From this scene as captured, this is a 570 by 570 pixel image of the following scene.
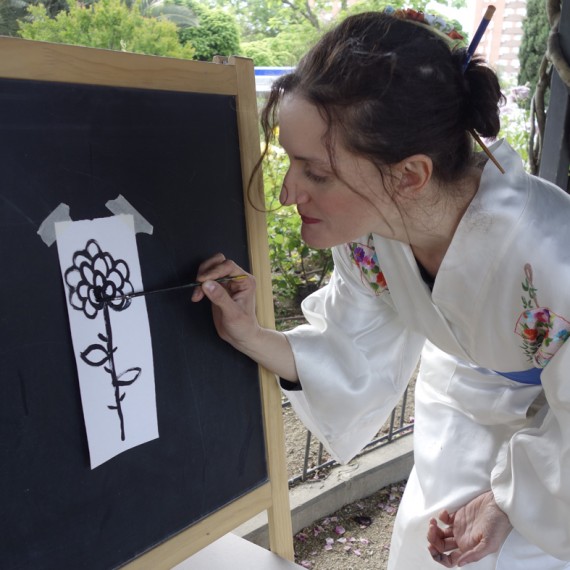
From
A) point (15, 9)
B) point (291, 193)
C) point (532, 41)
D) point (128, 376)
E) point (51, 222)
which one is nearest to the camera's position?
point (51, 222)

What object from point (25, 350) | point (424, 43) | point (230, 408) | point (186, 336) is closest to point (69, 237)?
point (25, 350)

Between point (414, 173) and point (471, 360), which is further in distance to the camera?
point (471, 360)

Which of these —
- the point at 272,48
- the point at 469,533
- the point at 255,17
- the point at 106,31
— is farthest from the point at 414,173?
the point at 255,17

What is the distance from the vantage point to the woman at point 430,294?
0.87 meters

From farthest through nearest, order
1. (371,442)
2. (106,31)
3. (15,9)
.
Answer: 1. (15,9)
2. (106,31)
3. (371,442)

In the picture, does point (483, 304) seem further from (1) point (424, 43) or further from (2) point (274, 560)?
(2) point (274, 560)

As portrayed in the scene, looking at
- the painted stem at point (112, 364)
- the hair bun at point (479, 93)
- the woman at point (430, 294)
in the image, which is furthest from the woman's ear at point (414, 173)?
the painted stem at point (112, 364)

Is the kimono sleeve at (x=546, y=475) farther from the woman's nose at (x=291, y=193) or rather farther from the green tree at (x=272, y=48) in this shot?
the green tree at (x=272, y=48)

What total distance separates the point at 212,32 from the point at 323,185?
11120 millimetres

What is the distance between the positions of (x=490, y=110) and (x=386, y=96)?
0.65 feet

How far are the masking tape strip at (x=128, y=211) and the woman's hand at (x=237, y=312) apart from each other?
11 cm

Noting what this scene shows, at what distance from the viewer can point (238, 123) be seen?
0.94 metres

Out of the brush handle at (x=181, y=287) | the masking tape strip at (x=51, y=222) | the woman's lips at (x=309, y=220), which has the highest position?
the masking tape strip at (x=51, y=222)

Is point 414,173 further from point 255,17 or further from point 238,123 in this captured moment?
point 255,17
